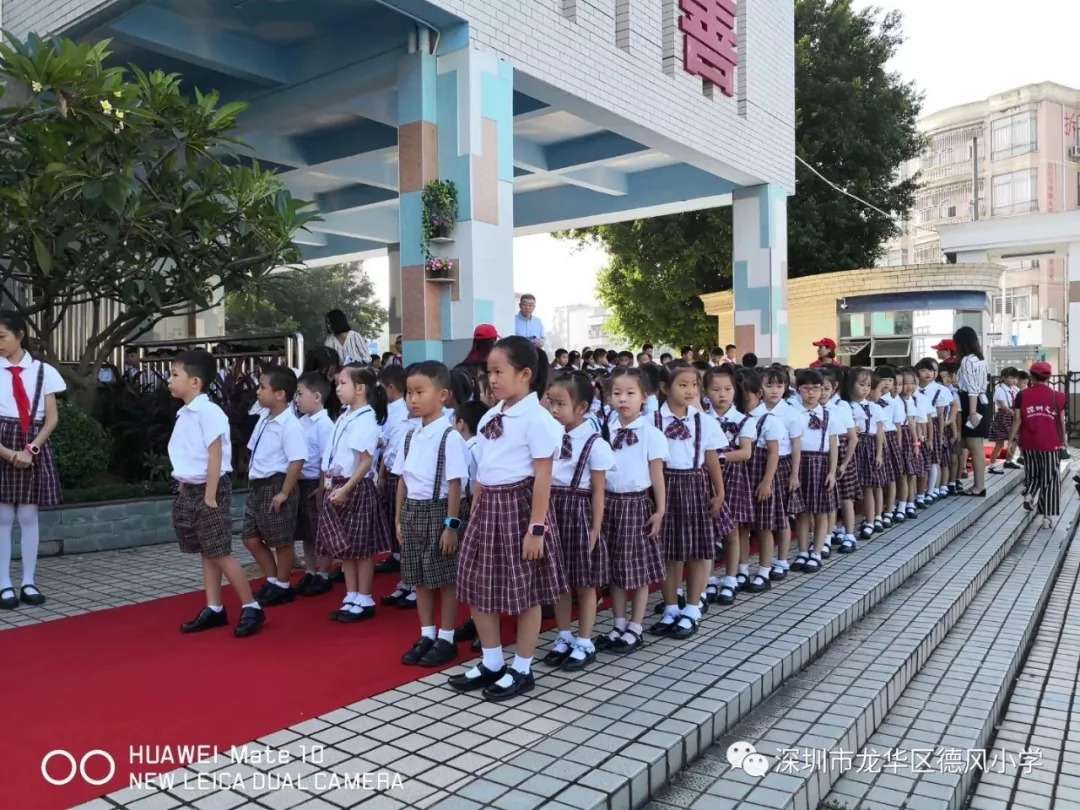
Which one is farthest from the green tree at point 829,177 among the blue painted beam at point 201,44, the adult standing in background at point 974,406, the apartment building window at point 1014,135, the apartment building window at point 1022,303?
the apartment building window at point 1022,303

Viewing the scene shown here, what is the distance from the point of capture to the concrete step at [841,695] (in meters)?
2.69

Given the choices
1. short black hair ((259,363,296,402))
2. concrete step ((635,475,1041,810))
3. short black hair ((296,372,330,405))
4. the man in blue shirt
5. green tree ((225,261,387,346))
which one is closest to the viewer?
concrete step ((635,475,1041,810))

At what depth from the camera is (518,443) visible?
10.7 feet

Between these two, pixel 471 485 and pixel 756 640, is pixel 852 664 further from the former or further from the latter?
pixel 471 485

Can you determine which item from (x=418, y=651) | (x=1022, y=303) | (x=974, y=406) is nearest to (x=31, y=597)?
(x=418, y=651)

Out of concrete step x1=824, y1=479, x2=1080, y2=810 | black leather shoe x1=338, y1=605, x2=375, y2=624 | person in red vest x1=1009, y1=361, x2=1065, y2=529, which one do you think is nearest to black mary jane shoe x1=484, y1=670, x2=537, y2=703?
concrete step x1=824, y1=479, x2=1080, y2=810

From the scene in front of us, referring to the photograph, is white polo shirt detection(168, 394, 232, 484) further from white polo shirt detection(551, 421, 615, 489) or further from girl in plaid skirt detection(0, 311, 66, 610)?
white polo shirt detection(551, 421, 615, 489)

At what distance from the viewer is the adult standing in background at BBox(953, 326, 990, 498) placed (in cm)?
875

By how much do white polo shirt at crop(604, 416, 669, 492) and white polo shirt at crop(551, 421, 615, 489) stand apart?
0.24ft

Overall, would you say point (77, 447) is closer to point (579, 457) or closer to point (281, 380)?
point (281, 380)

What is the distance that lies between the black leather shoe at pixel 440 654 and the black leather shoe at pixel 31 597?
2456mm

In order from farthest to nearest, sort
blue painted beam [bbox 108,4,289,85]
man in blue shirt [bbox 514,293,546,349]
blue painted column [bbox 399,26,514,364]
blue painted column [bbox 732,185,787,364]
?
blue painted column [bbox 732,185,787,364]
man in blue shirt [bbox 514,293,546,349]
blue painted beam [bbox 108,4,289,85]
blue painted column [bbox 399,26,514,364]

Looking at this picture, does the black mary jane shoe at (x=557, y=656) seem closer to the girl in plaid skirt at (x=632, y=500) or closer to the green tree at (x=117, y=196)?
the girl in plaid skirt at (x=632, y=500)

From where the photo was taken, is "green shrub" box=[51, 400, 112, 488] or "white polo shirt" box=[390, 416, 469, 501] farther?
"green shrub" box=[51, 400, 112, 488]
